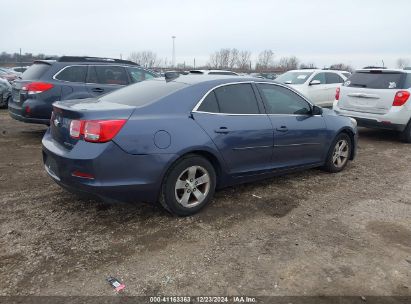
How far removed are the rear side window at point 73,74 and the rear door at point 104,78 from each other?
112 millimetres

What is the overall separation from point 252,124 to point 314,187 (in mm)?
1468

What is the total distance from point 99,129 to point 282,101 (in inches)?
104

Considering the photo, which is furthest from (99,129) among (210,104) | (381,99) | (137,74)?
(381,99)

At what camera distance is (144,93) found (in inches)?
178

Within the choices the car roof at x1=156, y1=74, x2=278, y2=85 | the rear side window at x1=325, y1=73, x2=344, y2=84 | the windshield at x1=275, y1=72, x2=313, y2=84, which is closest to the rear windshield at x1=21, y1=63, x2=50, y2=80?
the car roof at x1=156, y1=74, x2=278, y2=85

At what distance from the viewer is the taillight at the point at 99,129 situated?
372 centimetres

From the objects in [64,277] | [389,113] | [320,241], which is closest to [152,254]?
[64,277]

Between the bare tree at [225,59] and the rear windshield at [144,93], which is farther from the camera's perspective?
the bare tree at [225,59]

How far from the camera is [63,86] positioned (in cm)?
777

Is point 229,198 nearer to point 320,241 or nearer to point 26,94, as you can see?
point 320,241

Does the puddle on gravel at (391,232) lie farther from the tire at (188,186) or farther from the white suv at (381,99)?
the white suv at (381,99)

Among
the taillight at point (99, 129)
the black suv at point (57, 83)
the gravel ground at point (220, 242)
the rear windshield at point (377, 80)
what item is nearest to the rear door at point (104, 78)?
the black suv at point (57, 83)

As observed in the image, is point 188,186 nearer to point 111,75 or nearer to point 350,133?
point 350,133

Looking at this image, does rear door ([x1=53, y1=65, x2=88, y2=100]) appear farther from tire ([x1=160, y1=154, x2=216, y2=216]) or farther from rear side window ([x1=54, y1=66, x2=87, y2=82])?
tire ([x1=160, y1=154, x2=216, y2=216])
